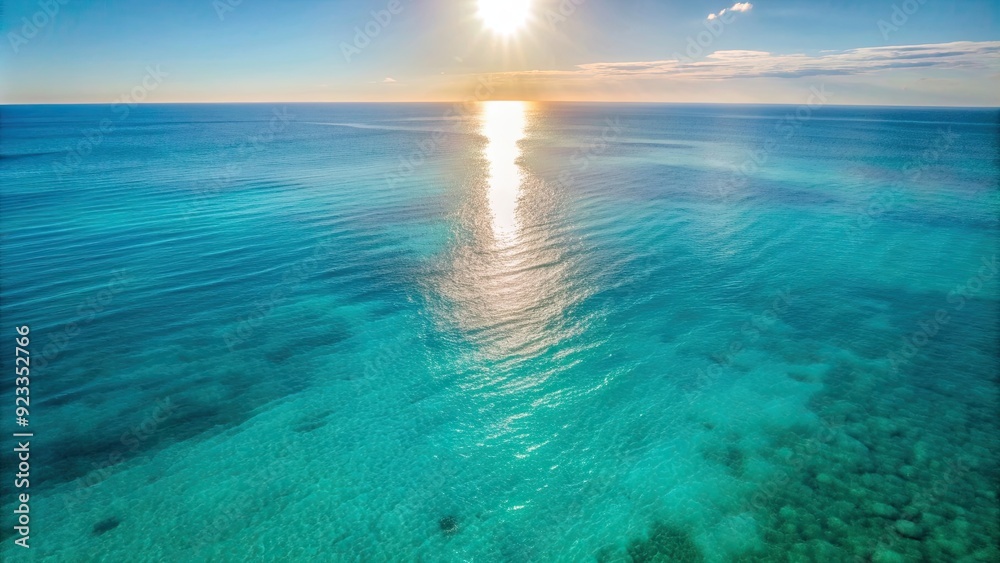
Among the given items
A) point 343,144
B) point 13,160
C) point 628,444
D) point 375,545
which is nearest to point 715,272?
point 628,444

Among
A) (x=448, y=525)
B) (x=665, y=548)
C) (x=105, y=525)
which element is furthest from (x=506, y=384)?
(x=105, y=525)

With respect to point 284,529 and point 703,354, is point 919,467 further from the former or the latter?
point 284,529

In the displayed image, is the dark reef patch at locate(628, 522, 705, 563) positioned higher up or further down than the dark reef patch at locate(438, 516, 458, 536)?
further down

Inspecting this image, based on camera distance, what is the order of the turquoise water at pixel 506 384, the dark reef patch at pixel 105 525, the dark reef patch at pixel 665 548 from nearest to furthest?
1. the dark reef patch at pixel 665 548
2. the dark reef patch at pixel 105 525
3. the turquoise water at pixel 506 384

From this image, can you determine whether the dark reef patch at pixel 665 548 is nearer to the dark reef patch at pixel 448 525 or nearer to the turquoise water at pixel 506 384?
the turquoise water at pixel 506 384

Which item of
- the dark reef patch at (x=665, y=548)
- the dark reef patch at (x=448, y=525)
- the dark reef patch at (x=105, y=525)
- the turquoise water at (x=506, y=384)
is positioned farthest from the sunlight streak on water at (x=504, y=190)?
the dark reef patch at (x=105, y=525)

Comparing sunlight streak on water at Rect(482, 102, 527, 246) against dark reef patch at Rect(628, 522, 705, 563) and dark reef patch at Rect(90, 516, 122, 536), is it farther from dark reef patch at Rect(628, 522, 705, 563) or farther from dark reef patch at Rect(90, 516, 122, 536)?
dark reef patch at Rect(90, 516, 122, 536)

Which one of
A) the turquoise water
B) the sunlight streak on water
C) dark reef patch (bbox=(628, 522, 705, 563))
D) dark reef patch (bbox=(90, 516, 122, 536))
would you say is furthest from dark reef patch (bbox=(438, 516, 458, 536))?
the sunlight streak on water

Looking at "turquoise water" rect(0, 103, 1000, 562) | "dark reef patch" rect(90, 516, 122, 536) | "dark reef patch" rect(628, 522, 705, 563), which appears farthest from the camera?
"turquoise water" rect(0, 103, 1000, 562)

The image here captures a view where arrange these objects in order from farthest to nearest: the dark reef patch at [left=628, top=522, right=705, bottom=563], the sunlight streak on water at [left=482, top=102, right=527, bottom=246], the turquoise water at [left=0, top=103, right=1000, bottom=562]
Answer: the sunlight streak on water at [left=482, top=102, right=527, bottom=246] → the turquoise water at [left=0, top=103, right=1000, bottom=562] → the dark reef patch at [left=628, top=522, right=705, bottom=563]
